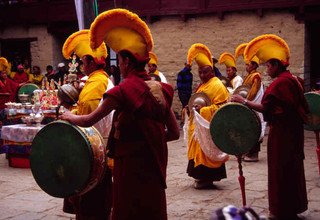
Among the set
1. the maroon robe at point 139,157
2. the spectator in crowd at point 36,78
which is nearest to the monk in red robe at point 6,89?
the spectator in crowd at point 36,78

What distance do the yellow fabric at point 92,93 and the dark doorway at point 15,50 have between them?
593 inches

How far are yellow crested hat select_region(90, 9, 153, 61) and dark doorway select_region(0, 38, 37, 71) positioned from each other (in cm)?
1608

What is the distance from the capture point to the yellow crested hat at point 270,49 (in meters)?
5.40

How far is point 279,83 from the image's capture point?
513 centimetres

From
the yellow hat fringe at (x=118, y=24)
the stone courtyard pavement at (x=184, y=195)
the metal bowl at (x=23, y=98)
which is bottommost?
the stone courtyard pavement at (x=184, y=195)

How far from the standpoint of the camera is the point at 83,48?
4879 millimetres

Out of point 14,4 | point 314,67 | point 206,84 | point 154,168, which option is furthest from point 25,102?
point 14,4

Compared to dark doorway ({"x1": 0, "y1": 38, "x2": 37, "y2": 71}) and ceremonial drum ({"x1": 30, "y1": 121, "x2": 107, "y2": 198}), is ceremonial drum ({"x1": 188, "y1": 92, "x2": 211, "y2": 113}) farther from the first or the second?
dark doorway ({"x1": 0, "y1": 38, "x2": 37, "y2": 71})

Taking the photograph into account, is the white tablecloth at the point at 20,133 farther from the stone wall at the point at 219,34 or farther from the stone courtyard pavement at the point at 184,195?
the stone wall at the point at 219,34

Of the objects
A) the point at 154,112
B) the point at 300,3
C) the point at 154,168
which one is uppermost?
the point at 300,3

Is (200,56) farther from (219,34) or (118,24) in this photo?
(219,34)

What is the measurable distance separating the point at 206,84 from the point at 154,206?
343 centimetres

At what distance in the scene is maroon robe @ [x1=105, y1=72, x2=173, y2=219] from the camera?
355 centimetres

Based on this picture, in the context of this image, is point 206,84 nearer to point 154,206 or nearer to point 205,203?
point 205,203
